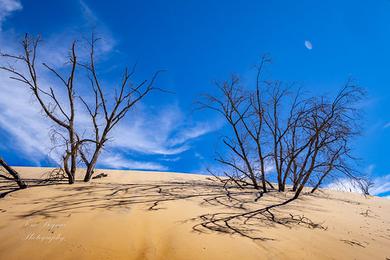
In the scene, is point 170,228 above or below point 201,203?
below

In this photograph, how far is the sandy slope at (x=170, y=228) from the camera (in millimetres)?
2672

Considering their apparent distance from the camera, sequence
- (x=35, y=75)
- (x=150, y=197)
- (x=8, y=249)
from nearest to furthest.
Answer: (x=8, y=249), (x=150, y=197), (x=35, y=75)

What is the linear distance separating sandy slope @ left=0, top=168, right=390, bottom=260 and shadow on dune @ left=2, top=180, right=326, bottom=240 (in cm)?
2

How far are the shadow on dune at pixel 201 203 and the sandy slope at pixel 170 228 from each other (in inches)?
0.6

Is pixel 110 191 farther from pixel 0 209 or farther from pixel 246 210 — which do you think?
pixel 246 210

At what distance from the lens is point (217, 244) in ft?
9.48

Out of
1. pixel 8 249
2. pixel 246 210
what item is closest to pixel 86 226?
pixel 8 249

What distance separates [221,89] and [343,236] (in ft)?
18.7

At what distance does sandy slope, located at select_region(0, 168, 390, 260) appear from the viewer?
8.77 ft

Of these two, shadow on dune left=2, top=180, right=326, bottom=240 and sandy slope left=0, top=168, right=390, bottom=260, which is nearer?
sandy slope left=0, top=168, right=390, bottom=260

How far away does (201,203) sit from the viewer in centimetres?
481

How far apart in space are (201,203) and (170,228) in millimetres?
1563

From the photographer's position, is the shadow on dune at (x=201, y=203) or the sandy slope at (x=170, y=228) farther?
the shadow on dune at (x=201, y=203)

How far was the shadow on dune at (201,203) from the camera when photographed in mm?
3627
